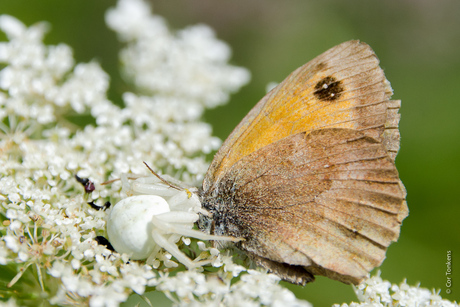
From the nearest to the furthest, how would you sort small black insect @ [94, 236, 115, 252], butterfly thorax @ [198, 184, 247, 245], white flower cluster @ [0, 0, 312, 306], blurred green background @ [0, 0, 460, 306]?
white flower cluster @ [0, 0, 312, 306] < small black insect @ [94, 236, 115, 252] < butterfly thorax @ [198, 184, 247, 245] < blurred green background @ [0, 0, 460, 306]

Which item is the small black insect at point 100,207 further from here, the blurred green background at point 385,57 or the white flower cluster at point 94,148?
the blurred green background at point 385,57

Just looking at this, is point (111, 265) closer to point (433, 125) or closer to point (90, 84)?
point (90, 84)

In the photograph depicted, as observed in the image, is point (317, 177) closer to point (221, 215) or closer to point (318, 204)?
point (318, 204)

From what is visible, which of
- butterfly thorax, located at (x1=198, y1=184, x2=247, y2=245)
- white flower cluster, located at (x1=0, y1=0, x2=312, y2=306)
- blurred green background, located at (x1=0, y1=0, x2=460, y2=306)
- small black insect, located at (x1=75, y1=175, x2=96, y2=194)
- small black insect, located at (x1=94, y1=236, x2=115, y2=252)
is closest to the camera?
white flower cluster, located at (x1=0, y1=0, x2=312, y2=306)

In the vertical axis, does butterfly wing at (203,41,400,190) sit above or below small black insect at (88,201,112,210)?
above

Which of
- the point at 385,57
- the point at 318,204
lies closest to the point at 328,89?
the point at 318,204

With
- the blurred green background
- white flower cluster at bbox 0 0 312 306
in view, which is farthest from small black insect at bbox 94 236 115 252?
the blurred green background

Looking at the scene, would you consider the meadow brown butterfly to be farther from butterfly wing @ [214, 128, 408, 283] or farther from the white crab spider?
the white crab spider
